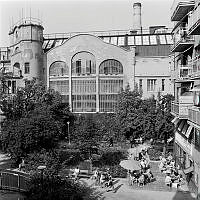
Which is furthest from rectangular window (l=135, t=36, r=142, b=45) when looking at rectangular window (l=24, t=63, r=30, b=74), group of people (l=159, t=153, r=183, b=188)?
group of people (l=159, t=153, r=183, b=188)

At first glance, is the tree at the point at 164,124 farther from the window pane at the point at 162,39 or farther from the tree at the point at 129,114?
the window pane at the point at 162,39

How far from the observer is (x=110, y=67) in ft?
166

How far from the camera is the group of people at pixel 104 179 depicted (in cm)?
2108

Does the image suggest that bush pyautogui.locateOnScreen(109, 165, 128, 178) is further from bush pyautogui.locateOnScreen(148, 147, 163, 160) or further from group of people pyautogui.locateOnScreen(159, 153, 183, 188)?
bush pyautogui.locateOnScreen(148, 147, 163, 160)

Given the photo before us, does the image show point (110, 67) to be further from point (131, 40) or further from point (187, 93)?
point (187, 93)

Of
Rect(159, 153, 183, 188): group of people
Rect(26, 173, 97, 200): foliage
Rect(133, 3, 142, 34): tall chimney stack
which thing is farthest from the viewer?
Rect(133, 3, 142, 34): tall chimney stack

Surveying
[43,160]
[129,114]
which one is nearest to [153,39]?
[129,114]

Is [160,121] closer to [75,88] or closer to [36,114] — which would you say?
[36,114]

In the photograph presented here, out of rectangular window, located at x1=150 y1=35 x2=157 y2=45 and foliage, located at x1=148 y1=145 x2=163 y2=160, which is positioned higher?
rectangular window, located at x1=150 y1=35 x2=157 y2=45

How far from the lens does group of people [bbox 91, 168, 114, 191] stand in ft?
69.2

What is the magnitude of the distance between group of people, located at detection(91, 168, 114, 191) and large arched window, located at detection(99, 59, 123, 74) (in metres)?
29.4

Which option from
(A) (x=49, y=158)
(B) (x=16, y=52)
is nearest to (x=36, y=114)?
(A) (x=49, y=158)

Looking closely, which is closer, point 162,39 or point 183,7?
point 183,7

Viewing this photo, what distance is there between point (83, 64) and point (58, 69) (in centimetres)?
450
